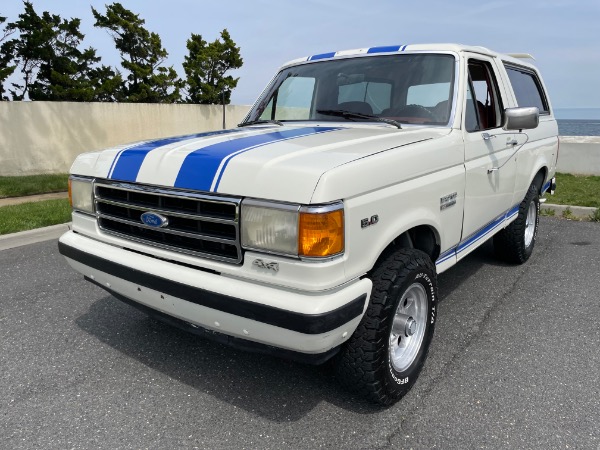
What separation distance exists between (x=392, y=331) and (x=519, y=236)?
2.63 m

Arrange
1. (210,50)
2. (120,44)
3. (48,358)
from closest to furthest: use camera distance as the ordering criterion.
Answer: (48,358), (120,44), (210,50)

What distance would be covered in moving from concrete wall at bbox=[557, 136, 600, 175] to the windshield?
8740 mm

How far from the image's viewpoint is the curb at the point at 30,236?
18.2 ft

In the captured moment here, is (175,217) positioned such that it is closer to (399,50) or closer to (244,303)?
(244,303)

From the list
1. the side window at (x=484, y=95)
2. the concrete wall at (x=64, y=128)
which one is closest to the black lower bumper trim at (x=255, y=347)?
the side window at (x=484, y=95)

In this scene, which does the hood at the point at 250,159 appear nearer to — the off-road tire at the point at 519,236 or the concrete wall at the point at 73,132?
the off-road tire at the point at 519,236

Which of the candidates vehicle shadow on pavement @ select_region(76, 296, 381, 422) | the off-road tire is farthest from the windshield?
the off-road tire

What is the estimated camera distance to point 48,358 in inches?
121

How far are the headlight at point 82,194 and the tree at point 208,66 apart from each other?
15.1 m

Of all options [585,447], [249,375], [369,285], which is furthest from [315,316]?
[585,447]

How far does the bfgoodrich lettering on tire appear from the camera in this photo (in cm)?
233

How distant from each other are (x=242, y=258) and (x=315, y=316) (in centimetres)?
42

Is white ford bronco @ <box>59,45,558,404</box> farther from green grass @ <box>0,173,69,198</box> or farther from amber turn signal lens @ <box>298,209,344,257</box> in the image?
green grass @ <box>0,173,69,198</box>

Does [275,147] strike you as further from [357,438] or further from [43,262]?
[43,262]
